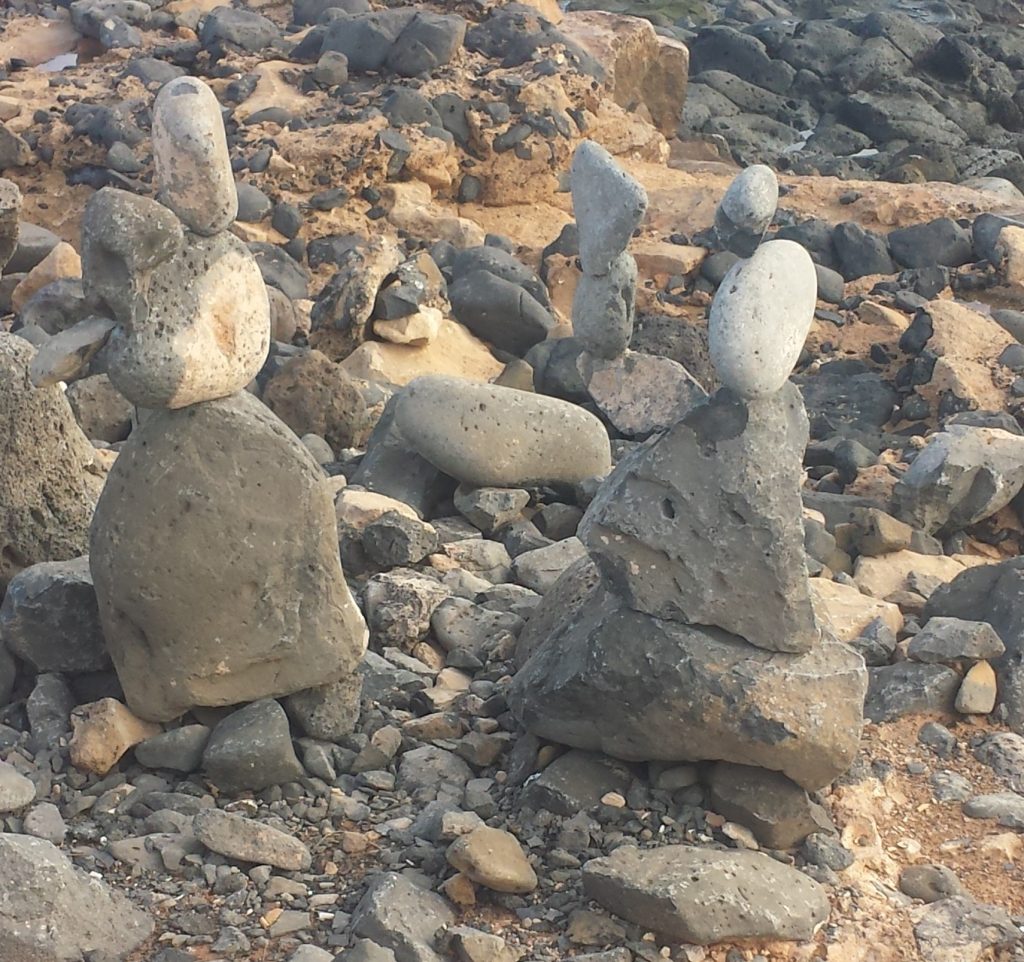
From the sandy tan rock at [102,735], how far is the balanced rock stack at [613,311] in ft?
13.2

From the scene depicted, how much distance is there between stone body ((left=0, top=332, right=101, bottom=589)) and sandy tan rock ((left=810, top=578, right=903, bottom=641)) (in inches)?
106

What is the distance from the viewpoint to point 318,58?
1350 cm

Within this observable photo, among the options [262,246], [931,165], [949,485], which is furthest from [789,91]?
[949,485]

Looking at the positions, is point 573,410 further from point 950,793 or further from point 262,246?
point 262,246

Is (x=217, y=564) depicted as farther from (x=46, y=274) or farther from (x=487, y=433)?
(x=46, y=274)

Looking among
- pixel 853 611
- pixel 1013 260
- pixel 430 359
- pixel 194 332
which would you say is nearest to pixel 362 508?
pixel 853 611

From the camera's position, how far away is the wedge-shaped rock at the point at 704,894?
11.7 ft

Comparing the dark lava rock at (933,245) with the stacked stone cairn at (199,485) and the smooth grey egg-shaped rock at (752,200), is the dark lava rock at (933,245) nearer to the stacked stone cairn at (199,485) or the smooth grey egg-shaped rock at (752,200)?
the smooth grey egg-shaped rock at (752,200)

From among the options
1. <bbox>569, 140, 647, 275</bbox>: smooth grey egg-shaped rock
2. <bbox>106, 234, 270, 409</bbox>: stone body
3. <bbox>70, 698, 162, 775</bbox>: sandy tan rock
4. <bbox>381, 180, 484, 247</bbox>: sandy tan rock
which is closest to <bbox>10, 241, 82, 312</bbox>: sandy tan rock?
<bbox>381, 180, 484, 247</bbox>: sandy tan rock

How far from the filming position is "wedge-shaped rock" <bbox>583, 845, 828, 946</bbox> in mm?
3561

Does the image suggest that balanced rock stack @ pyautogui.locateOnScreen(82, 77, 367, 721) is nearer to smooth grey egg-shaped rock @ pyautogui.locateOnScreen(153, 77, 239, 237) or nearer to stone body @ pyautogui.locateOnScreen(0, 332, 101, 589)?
smooth grey egg-shaped rock @ pyautogui.locateOnScreen(153, 77, 239, 237)

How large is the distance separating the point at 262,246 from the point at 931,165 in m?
9.15

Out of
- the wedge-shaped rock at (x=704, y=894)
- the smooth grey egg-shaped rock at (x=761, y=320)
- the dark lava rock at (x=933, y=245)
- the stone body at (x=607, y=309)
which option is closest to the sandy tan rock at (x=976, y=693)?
the wedge-shaped rock at (x=704, y=894)

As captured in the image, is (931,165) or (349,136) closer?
(349,136)
